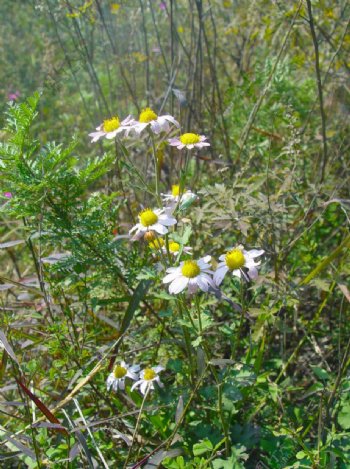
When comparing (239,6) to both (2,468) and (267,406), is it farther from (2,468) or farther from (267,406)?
(2,468)

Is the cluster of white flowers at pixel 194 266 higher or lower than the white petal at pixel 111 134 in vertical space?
lower

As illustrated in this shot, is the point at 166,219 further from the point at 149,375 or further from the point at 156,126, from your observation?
the point at 149,375

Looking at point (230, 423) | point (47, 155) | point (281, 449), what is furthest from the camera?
point (230, 423)

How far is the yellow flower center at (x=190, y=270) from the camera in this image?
117 cm

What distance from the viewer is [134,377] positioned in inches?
58.6

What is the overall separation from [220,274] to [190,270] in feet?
0.25

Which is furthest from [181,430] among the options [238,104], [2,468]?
[238,104]

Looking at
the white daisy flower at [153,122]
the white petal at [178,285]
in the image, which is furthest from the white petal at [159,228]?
the white daisy flower at [153,122]

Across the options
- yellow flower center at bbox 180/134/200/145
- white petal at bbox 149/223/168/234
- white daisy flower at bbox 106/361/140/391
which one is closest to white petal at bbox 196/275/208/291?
white petal at bbox 149/223/168/234

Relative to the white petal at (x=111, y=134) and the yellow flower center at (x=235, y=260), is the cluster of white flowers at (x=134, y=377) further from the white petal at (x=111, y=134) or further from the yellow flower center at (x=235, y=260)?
the white petal at (x=111, y=134)

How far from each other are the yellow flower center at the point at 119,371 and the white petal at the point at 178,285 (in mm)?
448

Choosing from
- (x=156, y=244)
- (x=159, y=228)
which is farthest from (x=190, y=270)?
(x=156, y=244)

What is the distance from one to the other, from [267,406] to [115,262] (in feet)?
1.98

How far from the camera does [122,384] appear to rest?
1.47m
